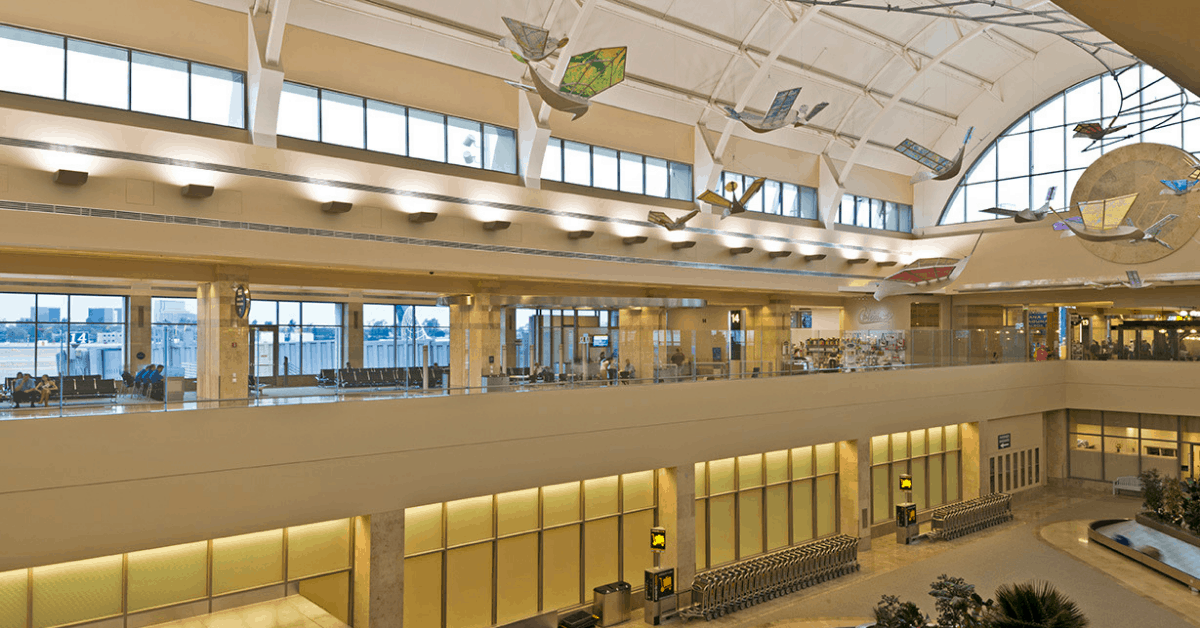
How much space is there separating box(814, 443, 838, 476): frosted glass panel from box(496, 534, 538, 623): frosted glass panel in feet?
35.3

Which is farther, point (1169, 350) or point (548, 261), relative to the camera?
point (1169, 350)

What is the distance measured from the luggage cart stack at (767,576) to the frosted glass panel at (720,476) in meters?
2.07

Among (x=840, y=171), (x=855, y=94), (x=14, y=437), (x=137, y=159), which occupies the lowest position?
(x=14, y=437)

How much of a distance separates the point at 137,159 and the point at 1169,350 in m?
35.9

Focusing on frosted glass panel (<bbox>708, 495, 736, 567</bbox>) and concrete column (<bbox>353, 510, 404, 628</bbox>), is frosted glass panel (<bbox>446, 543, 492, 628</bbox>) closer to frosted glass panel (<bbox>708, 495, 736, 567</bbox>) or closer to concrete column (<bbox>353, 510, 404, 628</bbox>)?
concrete column (<bbox>353, 510, 404, 628</bbox>)

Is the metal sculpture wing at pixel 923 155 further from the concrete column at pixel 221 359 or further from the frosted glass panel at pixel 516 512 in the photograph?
the concrete column at pixel 221 359

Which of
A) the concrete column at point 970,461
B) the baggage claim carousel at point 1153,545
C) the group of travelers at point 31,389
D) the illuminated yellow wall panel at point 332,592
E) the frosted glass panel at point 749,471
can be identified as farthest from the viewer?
the concrete column at point 970,461

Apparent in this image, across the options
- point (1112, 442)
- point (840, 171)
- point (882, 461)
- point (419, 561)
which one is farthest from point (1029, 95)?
point (419, 561)

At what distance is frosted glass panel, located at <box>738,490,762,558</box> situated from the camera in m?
22.9

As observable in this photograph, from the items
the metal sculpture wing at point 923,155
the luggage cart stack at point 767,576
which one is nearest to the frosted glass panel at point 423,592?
the luggage cart stack at point 767,576

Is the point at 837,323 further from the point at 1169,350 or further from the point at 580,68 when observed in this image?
the point at 580,68

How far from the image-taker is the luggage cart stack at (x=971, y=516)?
85.2 ft

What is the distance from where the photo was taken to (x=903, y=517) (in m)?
25.8

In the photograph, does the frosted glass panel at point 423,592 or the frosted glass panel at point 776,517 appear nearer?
the frosted glass panel at point 423,592
